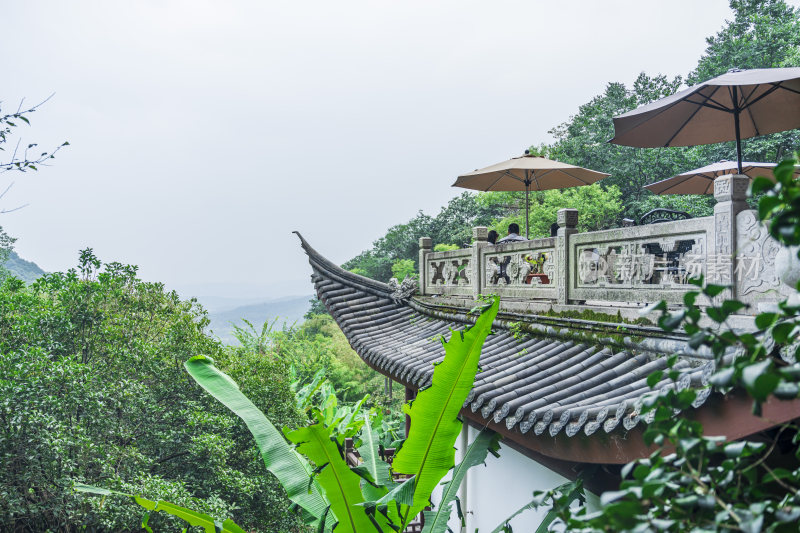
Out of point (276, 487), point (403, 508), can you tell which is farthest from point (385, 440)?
point (403, 508)

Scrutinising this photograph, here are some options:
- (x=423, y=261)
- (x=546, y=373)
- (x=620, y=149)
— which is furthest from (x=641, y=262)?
(x=620, y=149)

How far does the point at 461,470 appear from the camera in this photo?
12.1 ft

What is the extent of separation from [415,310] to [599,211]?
1642 centimetres

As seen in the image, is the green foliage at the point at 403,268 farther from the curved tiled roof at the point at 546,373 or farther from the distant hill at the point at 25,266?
the distant hill at the point at 25,266

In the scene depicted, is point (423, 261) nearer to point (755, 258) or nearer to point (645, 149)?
point (755, 258)

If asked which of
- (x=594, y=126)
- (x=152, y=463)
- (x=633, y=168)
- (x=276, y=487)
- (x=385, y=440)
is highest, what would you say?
(x=594, y=126)

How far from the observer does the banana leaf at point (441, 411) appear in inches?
123

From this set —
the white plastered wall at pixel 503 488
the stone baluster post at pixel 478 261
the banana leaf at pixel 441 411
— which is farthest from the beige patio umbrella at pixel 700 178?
the banana leaf at pixel 441 411

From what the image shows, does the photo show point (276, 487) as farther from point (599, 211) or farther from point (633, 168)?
point (633, 168)

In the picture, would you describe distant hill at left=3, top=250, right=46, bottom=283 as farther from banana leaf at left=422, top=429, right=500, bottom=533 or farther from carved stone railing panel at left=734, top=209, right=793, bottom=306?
carved stone railing panel at left=734, top=209, right=793, bottom=306

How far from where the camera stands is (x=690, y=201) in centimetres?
1969

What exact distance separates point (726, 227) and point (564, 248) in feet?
4.65

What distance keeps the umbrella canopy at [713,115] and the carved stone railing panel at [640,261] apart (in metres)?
1.43

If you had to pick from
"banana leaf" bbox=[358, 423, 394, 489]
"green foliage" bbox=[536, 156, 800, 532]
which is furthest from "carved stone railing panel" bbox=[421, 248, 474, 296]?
"green foliage" bbox=[536, 156, 800, 532]
